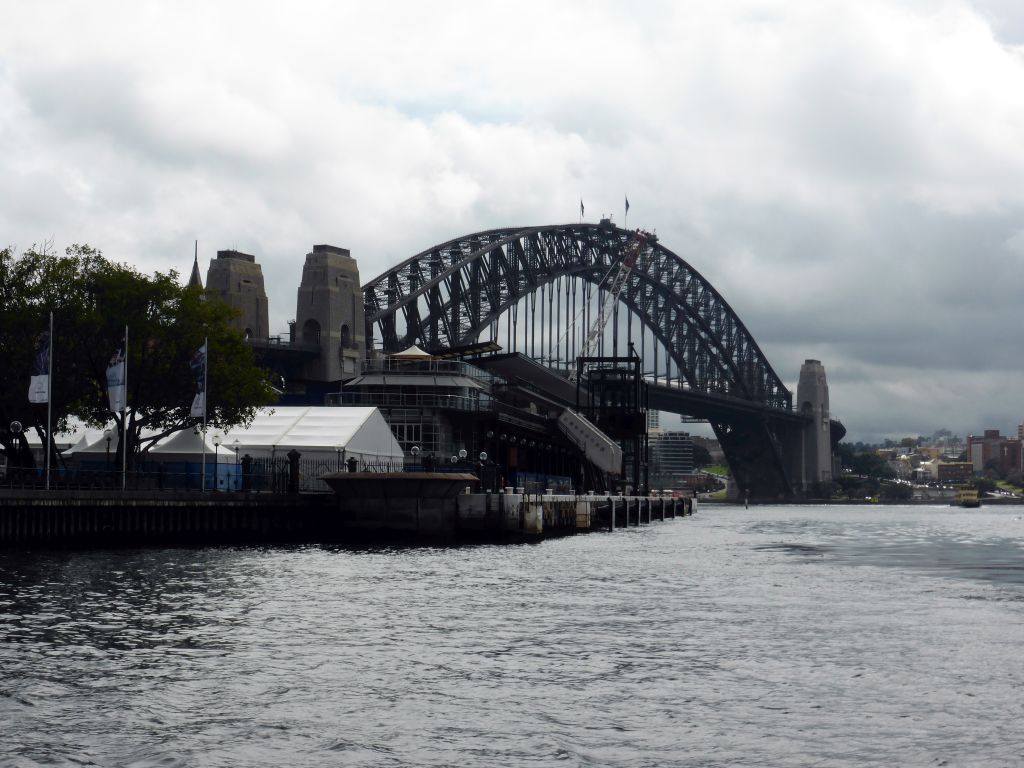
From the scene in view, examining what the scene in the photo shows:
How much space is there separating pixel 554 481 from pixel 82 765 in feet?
328

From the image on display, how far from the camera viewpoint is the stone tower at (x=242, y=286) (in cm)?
11525

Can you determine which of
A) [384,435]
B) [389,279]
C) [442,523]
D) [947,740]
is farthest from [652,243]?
[947,740]

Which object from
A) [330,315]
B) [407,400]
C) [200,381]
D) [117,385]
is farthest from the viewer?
[330,315]

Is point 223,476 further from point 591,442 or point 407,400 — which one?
point 591,442

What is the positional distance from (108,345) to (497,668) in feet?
145

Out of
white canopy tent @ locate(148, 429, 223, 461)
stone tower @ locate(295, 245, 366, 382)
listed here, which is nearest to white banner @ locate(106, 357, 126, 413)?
white canopy tent @ locate(148, 429, 223, 461)

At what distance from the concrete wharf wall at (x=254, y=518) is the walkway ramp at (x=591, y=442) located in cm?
5150

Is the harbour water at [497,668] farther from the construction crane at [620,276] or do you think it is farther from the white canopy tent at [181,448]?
the construction crane at [620,276]

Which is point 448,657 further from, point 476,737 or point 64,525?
point 64,525

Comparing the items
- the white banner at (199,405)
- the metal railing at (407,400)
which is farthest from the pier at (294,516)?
the metal railing at (407,400)

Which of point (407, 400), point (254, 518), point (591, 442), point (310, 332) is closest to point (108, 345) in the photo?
point (254, 518)

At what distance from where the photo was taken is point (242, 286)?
383 feet

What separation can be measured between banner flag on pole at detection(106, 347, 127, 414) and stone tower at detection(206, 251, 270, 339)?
5794 centimetres

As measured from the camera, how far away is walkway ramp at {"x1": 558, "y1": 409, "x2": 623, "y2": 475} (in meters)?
123
